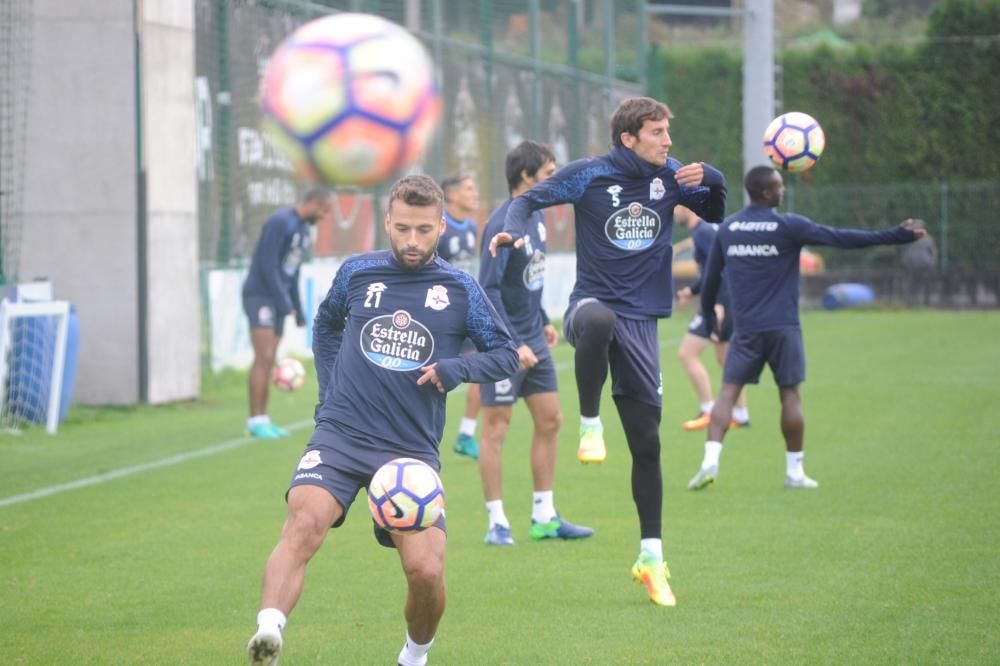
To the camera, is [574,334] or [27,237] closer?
[574,334]

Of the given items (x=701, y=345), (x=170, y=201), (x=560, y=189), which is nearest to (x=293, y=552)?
(x=560, y=189)

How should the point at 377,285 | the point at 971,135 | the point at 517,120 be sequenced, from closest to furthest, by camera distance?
the point at 377,285 → the point at 517,120 → the point at 971,135

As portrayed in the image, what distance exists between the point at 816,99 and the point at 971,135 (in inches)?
159

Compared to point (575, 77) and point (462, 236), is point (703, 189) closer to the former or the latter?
point (462, 236)

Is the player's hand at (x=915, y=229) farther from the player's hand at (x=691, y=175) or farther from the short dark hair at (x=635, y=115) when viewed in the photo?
the short dark hair at (x=635, y=115)

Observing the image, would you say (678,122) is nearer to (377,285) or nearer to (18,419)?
(18,419)

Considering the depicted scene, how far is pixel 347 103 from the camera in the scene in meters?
7.75

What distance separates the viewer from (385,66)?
7875 mm

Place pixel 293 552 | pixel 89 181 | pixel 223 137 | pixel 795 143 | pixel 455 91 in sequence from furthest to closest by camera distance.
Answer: pixel 455 91 → pixel 223 137 → pixel 89 181 → pixel 795 143 → pixel 293 552

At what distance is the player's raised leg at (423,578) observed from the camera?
5.43 meters

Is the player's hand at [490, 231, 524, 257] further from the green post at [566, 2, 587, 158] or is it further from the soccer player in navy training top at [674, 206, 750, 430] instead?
the green post at [566, 2, 587, 158]

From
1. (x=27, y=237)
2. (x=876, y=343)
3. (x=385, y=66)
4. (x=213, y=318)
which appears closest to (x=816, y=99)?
(x=876, y=343)

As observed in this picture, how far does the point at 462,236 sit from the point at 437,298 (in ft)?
21.5

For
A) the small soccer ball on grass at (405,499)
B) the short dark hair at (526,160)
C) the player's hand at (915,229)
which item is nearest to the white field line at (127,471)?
the short dark hair at (526,160)
